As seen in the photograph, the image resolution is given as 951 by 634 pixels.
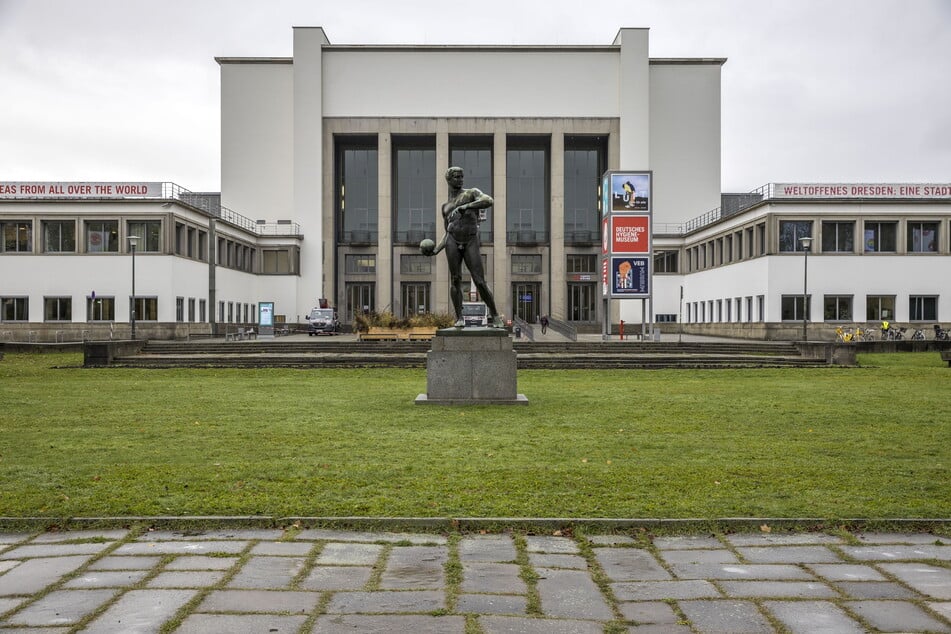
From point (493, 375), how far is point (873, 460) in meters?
7.49

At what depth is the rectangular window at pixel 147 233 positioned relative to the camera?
166ft

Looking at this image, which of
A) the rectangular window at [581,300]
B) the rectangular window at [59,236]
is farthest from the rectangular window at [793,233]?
the rectangular window at [59,236]

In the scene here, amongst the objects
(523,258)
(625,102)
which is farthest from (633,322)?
(625,102)

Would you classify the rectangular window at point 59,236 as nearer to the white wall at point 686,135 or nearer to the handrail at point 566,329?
the handrail at point 566,329

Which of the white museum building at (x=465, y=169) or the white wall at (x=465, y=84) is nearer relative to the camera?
the white museum building at (x=465, y=169)

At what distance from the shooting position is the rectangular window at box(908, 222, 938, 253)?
166 ft

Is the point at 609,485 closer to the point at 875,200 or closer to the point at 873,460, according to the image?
the point at 873,460

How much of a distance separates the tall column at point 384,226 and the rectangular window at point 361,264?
95cm

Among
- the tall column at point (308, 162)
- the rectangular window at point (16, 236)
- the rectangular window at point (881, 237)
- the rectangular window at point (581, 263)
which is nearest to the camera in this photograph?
the rectangular window at point (16, 236)

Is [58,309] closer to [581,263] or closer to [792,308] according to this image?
[581,263]

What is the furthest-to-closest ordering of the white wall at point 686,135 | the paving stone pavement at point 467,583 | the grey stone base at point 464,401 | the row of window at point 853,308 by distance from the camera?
the white wall at point 686,135
the row of window at point 853,308
the grey stone base at point 464,401
the paving stone pavement at point 467,583

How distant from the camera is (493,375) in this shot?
1592 centimetres

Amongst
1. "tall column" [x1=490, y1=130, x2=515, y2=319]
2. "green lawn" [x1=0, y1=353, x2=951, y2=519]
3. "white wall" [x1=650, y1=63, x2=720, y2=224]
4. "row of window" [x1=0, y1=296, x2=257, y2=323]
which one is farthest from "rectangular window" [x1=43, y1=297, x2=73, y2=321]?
"white wall" [x1=650, y1=63, x2=720, y2=224]

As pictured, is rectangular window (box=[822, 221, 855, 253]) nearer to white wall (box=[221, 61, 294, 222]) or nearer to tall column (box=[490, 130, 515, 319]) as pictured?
tall column (box=[490, 130, 515, 319])
